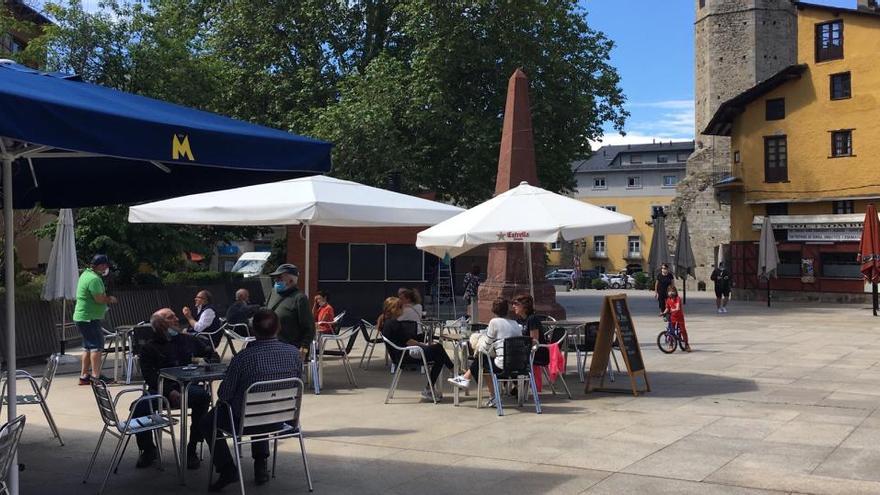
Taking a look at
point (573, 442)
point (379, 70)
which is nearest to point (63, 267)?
point (573, 442)

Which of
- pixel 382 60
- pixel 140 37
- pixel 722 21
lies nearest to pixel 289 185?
pixel 140 37

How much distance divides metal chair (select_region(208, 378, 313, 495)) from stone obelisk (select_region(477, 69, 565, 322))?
11.0m

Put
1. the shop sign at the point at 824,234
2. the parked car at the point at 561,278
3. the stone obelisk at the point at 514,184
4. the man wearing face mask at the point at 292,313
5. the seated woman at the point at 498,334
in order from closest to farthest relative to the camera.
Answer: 1. the seated woman at the point at 498,334
2. the man wearing face mask at the point at 292,313
3. the stone obelisk at the point at 514,184
4. the shop sign at the point at 824,234
5. the parked car at the point at 561,278

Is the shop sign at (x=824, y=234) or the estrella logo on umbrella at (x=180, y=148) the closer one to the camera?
the estrella logo on umbrella at (x=180, y=148)

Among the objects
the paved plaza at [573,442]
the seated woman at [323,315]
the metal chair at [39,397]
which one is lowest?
the paved plaza at [573,442]

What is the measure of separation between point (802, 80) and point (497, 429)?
105ft

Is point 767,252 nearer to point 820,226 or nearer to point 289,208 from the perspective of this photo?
point 820,226

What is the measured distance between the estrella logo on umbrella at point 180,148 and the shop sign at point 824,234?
32.7 m

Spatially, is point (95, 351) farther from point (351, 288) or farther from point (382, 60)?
point (382, 60)

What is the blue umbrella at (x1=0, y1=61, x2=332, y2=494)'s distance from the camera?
13.4ft

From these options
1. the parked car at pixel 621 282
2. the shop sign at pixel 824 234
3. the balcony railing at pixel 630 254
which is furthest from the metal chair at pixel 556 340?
the balcony railing at pixel 630 254

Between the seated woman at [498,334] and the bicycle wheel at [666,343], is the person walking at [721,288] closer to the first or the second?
the bicycle wheel at [666,343]

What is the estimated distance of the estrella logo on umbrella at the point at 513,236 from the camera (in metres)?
9.81

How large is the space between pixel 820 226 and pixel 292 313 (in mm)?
30315
